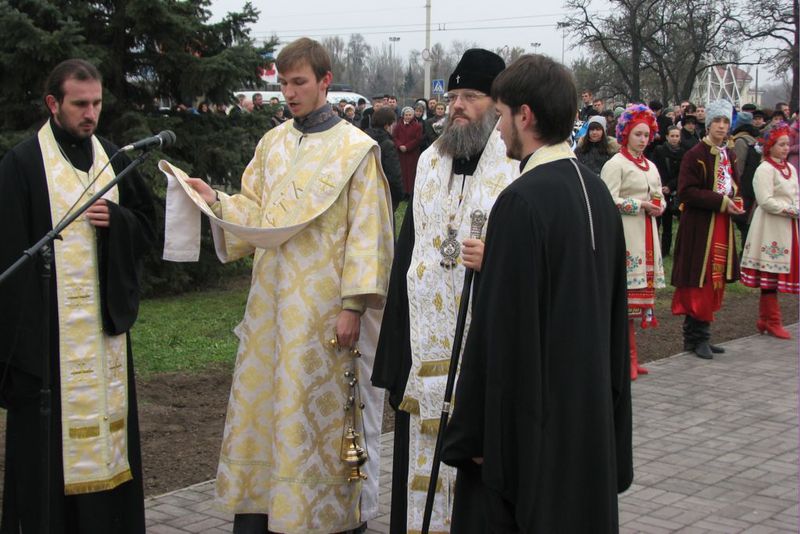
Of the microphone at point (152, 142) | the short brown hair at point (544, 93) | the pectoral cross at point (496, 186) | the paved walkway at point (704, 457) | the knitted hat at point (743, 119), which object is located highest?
the knitted hat at point (743, 119)

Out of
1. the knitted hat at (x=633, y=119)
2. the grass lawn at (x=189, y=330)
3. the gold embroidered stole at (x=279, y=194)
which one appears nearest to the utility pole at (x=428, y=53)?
the grass lawn at (x=189, y=330)

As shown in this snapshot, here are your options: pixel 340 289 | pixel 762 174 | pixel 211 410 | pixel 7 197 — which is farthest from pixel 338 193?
pixel 762 174

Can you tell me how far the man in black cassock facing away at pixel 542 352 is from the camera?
3055 mm

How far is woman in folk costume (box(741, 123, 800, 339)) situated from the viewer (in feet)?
32.2

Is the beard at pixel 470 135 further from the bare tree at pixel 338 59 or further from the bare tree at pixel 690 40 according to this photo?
the bare tree at pixel 338 59

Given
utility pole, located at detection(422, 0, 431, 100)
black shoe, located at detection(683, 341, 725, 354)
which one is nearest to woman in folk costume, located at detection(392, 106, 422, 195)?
black shoe, located at detection(683, 341, 725, 354)

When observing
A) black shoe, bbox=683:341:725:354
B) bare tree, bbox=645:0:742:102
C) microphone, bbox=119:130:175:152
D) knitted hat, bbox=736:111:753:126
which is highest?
bare tree, bbox=645:0:742:102

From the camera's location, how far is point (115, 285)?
4691 millimetres

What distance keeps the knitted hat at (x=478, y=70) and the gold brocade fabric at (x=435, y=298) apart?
23 centimetres

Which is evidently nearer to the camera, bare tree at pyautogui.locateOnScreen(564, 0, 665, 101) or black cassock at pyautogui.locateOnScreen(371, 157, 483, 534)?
black cassock at pyautogui.locateOnScreen(371, 157, 483, 534)

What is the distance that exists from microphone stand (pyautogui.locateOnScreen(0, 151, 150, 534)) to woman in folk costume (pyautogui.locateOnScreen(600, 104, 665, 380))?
4.97m

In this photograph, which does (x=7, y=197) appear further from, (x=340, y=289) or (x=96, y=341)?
(x=340, y=289)

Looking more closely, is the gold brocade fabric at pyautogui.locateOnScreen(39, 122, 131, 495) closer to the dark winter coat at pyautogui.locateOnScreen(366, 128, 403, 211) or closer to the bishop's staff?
the bishop's staff

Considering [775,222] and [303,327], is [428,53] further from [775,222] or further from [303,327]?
[303,327]
